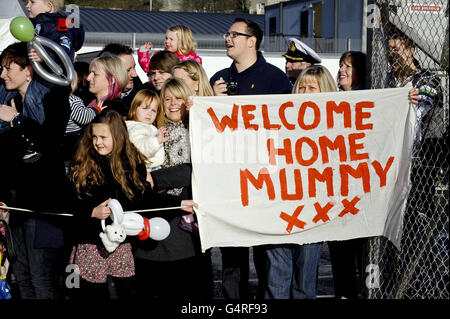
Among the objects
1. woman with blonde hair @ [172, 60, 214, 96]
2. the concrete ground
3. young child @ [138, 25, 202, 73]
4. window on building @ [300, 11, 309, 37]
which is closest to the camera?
woman with blonde hair @ [172, 60, 214, 96]

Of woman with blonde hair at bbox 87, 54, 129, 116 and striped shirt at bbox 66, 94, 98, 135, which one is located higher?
woman with blonde hair at bbox 87, 54, 129, 116

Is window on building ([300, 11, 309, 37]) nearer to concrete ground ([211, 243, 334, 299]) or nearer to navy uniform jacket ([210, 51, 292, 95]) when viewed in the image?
concrete ground ([211, 243, 334, 299])

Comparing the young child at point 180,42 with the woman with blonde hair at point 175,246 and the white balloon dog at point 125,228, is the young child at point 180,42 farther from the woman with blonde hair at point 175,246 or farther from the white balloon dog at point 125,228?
the white balloon dog at point 125,228

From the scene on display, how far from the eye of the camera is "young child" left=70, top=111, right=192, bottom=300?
14.7ft

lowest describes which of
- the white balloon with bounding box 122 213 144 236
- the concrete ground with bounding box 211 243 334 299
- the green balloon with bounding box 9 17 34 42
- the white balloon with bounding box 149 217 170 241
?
the concrete ground with bounding box 211 243 334 299

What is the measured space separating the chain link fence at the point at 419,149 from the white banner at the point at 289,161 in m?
0.15

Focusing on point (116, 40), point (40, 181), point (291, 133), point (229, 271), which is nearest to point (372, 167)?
point (291, 133)

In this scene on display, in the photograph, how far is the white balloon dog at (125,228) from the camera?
430 centimetres

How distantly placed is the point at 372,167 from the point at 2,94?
285 centimetres

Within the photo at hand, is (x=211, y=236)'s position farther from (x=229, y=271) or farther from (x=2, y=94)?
(x=2, y=94)

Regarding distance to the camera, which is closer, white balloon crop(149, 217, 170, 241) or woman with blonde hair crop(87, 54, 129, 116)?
white balloon crop(149, 217, 170, 241)

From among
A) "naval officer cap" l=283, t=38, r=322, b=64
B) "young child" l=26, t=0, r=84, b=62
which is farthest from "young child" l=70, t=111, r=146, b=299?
"naval officer cap" l=283, t=38, r=322, b=64

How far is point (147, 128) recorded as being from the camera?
466 centimetres

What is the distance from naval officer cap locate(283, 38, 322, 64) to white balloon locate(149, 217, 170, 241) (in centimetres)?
257
